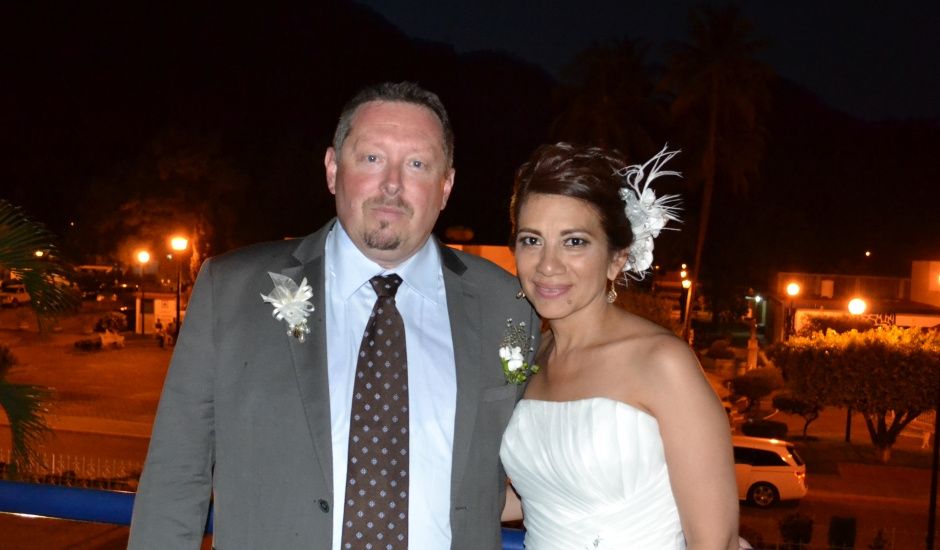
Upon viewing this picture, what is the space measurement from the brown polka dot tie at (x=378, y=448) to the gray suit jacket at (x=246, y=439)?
8 centimetres

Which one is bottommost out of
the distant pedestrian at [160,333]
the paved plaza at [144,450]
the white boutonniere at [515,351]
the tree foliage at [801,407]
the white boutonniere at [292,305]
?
the paved plaza at [144,450]

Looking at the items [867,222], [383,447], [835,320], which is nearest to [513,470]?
[383,447]

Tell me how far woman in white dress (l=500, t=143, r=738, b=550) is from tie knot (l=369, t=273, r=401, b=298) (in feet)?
1.67

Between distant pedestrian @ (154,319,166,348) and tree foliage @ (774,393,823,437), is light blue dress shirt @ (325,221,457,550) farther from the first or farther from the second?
distant pedestrian @ (154,319,166,348)

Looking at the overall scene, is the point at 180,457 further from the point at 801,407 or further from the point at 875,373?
the point at 801,407

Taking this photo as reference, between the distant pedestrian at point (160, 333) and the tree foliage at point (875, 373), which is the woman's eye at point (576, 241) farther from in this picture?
the distant pedestrian at point (160, 333)

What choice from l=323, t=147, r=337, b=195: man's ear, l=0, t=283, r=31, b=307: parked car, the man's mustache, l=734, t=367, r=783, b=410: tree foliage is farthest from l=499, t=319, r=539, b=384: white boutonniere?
l=0, t=283, r=31, b=307: parked car

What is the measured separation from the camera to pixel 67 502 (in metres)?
2.72

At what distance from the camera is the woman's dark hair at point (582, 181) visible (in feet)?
9.87

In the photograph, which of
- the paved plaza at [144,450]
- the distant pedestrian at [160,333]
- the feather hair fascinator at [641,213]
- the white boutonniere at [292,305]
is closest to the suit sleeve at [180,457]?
the white boutonniere at [292,305]

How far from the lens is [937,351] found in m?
20.5

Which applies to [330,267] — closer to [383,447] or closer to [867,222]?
[383,447]

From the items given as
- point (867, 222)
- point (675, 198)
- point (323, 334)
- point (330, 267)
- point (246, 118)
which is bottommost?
point (323, 334)

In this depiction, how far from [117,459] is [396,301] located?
1685 centimetres
